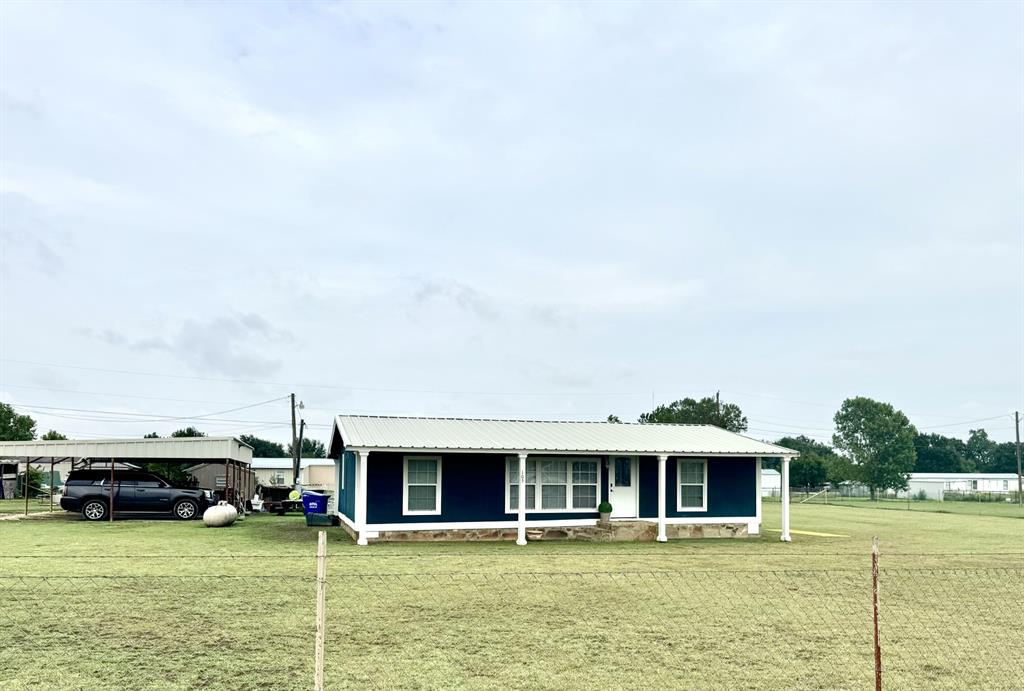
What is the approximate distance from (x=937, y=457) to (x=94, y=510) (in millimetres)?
139420

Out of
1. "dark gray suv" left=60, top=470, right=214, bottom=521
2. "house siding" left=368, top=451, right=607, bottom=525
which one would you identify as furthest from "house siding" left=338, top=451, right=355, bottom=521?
"dark gray suv" left=60, top=470, right=214, bottom=521

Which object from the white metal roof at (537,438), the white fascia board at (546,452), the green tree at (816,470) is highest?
the white metal roof at (537,438)

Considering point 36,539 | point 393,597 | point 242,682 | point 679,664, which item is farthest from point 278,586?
point 36,539

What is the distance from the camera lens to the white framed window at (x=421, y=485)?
2319 centimetres

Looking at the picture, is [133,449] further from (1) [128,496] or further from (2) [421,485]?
(2) [421,485]

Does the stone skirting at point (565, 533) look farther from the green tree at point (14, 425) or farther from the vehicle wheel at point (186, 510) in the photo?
the green tree at point (14, 425)

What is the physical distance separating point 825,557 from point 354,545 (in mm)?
10783

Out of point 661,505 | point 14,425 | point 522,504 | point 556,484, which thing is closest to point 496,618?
point 522,504

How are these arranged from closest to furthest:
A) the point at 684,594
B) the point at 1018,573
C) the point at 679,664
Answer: the point at 679,664, the point at 684,594, the point at 1018,573

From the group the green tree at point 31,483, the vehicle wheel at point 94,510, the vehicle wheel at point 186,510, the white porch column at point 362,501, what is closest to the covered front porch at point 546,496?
the white porch column at point 362,501

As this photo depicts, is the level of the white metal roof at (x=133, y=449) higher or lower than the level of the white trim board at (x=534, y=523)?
higher

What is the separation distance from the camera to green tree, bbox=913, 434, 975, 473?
14112 cm

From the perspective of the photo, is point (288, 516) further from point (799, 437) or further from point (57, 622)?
point (799, 437)

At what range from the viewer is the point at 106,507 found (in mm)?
29250
